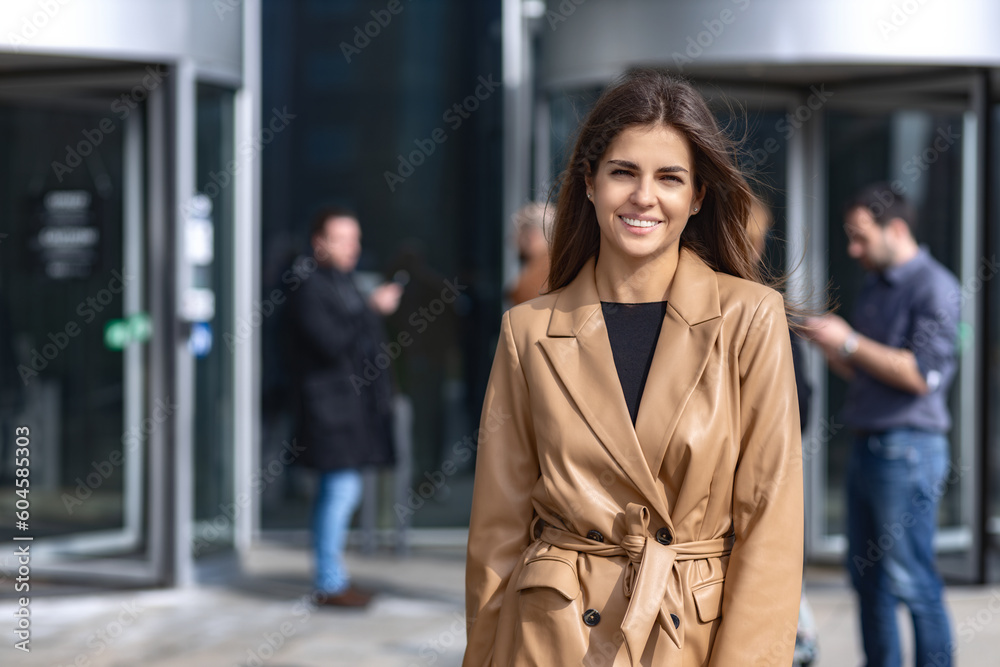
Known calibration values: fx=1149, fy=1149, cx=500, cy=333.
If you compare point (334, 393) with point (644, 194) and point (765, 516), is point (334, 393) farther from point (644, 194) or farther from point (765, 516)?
point (765, 516)

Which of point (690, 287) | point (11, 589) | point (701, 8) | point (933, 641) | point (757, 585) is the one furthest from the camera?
point (11, 589)

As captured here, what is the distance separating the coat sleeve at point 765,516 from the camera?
1.97 meters

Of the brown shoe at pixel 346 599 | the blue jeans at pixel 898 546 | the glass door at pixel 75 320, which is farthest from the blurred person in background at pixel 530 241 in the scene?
the glass door at pixel 75 320

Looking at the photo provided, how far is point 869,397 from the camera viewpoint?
167 inches

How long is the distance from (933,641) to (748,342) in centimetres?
242

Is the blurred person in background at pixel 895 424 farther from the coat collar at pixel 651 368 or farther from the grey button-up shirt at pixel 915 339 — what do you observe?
the coat collar at pixel 651 368

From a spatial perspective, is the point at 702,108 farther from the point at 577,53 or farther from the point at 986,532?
the point at 986,532

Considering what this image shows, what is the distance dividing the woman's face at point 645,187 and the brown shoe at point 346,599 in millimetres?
3890

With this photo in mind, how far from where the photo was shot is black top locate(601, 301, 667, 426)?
2.13 meters

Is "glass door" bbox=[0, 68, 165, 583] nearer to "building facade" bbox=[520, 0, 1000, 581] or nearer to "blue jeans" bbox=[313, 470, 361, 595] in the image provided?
"blue jeans" bbox=[313, 470, 361, 595]

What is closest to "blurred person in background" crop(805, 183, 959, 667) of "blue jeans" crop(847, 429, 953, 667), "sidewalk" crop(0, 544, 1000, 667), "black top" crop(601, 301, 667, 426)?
"blue jeans" crop(847, 429, 953, 667)

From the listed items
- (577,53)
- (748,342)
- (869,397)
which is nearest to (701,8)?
(577,53)

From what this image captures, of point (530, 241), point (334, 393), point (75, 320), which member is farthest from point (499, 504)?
point (75, 320)

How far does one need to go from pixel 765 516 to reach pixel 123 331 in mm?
5253
